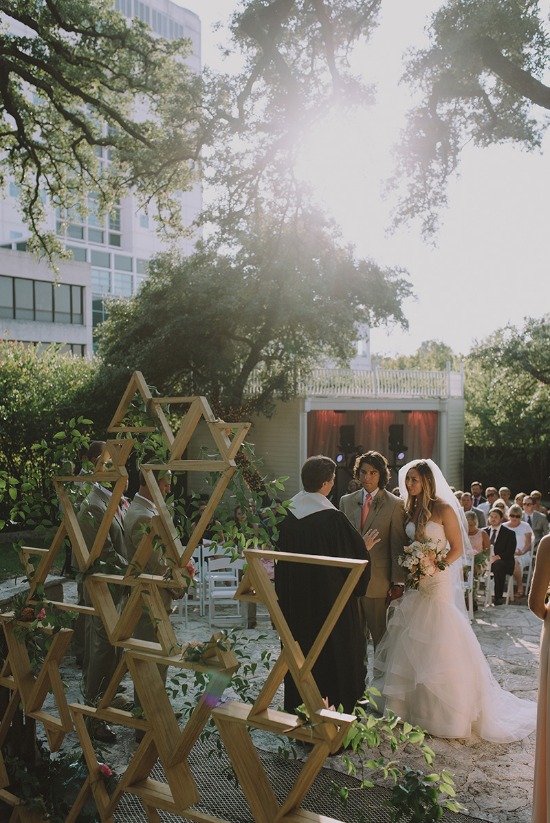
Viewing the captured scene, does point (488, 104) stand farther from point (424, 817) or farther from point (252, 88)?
point (424, 817)

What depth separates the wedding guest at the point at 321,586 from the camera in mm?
5688

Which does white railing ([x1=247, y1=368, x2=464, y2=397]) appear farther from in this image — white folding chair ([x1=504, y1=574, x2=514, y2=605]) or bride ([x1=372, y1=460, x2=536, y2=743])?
bride ([x1=372, y1=460, x2=536, y2=743])

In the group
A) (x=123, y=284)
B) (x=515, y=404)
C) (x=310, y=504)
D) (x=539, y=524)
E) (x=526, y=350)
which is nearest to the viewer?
(x=310, y=504)

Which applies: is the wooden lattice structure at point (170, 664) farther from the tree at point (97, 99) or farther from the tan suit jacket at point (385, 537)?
the tree at point (97, 99)

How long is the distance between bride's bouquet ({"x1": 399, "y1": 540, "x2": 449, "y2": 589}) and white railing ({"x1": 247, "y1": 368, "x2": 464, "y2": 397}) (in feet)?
61.0

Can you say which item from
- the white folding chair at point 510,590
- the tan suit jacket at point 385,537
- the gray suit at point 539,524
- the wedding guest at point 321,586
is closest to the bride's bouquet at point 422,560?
the tan suit jacket at point 385,537

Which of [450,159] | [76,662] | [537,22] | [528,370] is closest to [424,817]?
[76,662]

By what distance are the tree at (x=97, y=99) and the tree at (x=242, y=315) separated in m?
3.61

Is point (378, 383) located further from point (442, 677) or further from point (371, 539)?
point (442, 677)

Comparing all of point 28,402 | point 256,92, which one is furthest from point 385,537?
point 28,402

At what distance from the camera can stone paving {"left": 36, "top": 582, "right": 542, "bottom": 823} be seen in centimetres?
490

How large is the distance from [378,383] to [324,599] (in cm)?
2315

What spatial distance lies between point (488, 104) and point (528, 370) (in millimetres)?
16880

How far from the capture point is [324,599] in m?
5.66
